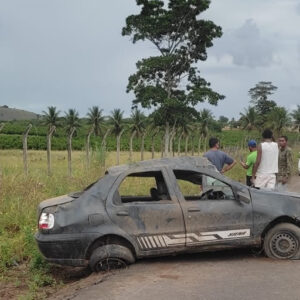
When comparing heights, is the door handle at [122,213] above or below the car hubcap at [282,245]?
above

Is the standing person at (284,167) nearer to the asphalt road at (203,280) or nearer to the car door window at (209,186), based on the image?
the car door window at (209,186)

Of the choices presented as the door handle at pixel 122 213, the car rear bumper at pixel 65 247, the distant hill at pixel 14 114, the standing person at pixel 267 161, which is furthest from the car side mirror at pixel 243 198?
the distant hill at pixel 14 114

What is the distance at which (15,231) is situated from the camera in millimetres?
8516

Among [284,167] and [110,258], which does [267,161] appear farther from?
[110,258]

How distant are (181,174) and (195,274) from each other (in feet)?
5.05

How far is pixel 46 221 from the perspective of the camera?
20.6 ft

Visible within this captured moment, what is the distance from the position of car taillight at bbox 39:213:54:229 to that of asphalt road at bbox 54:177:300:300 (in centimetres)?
87

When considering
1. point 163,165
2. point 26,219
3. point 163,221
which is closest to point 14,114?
point 26,219

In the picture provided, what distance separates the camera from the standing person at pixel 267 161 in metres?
8.82

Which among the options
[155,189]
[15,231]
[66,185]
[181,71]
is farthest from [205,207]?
[181,71]

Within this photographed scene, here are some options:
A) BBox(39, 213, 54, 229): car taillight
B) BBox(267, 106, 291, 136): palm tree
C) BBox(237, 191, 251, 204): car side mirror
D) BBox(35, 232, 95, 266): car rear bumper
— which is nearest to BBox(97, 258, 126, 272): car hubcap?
BBox(35, 232, 95, 266): car rear bumper

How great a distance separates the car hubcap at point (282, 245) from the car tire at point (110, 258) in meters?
2.01

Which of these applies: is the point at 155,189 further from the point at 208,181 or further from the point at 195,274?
the point at 195,274

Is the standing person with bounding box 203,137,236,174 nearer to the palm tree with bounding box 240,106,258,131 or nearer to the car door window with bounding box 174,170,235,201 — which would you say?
the car door window with bounding box 174,170,235,201
